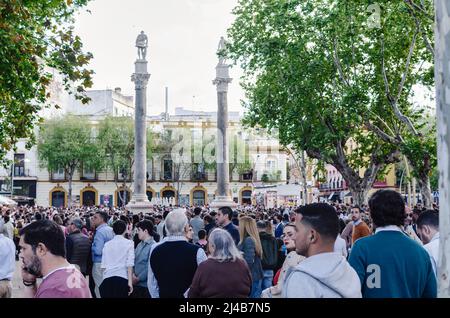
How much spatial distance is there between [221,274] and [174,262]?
3.93ft

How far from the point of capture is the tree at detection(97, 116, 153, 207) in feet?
222

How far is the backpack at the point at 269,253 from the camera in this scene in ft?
32.3

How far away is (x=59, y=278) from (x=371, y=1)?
18087 millimetres

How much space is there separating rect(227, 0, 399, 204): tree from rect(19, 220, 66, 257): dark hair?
65.7ft

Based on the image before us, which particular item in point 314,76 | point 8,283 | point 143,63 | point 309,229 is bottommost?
point 8,283

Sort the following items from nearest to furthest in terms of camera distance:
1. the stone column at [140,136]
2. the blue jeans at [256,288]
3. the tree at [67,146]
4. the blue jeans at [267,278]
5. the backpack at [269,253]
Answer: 1. the blue jeans at [256,288]
2. the backpack at [269,253]
3. the blue jeans at [267,278]
4. the stone column at [140,136]
5. the tree at [67,146]

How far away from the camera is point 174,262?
640cm

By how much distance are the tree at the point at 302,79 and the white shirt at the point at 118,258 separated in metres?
16.2

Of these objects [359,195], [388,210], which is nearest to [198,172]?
[359,195]

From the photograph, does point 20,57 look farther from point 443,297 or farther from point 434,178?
point 434,178

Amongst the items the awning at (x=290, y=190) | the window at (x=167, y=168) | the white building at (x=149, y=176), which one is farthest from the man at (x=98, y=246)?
the window at (x=167, y=168)

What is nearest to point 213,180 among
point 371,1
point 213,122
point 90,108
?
point 213,122

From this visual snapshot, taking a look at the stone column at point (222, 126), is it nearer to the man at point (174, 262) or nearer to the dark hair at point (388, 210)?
the man at point (174, 262)

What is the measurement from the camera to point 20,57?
1245 cm
